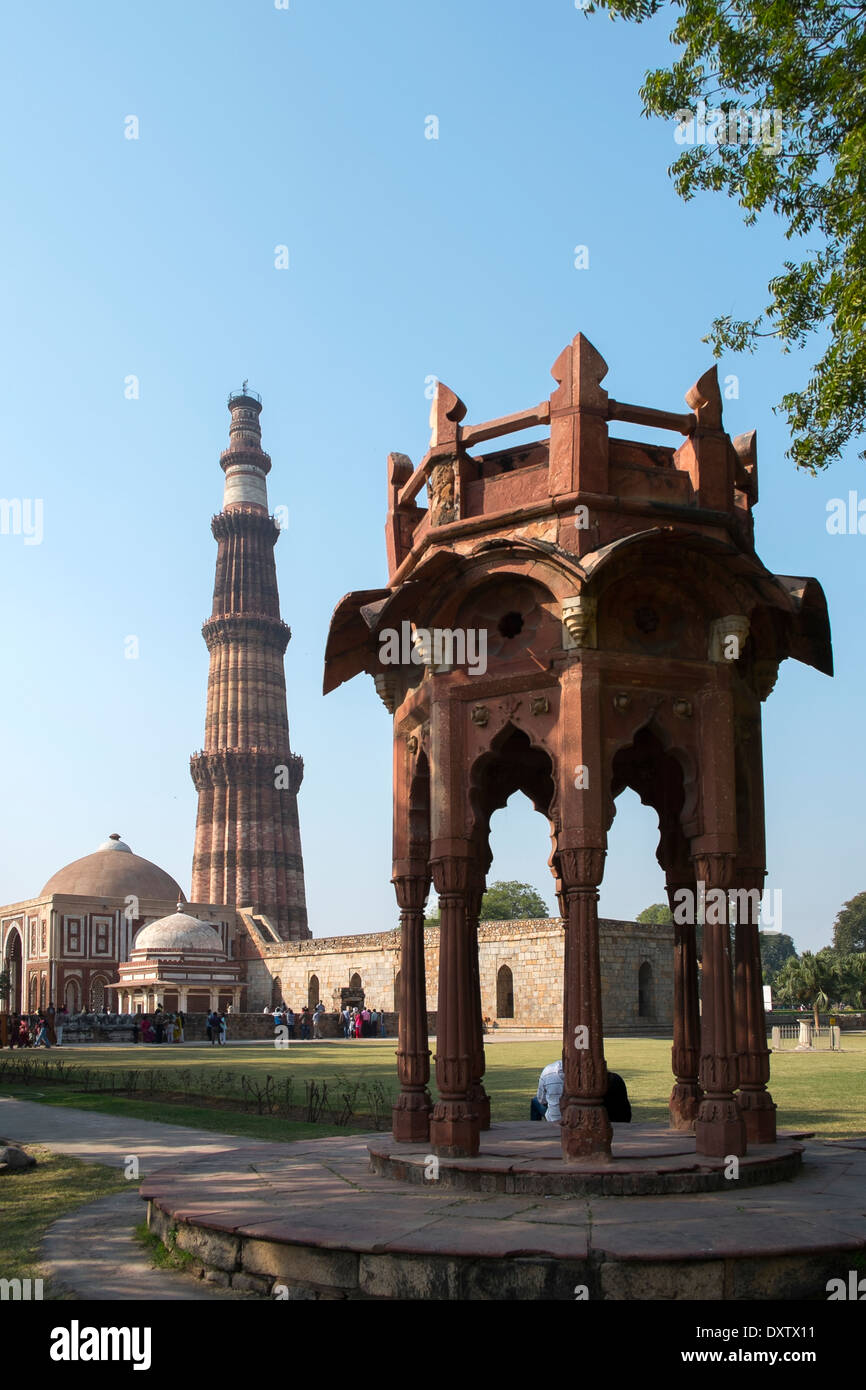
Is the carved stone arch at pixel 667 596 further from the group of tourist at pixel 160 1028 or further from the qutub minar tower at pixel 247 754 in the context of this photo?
the qutub minar tower at pixel 247 754

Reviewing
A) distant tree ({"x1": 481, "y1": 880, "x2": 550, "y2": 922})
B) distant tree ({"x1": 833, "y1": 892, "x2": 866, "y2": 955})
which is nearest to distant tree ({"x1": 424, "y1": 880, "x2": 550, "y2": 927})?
distant tree ({"x1": 481, "y1": 880, "x2": 550, "y2": 922})

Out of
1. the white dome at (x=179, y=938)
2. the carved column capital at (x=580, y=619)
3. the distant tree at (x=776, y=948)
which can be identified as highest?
the carved column capital at (x=580, y=619)

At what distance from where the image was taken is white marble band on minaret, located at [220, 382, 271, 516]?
66.6 meters

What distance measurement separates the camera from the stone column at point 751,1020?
772 cm

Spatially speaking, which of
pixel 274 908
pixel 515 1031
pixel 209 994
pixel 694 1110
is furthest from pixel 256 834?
pixel 694 1110

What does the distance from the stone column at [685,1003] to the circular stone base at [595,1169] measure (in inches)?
50.6

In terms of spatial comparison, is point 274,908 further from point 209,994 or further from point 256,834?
point 209,994

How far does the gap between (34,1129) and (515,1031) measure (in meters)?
29.2

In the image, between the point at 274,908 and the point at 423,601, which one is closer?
the point at 423,601

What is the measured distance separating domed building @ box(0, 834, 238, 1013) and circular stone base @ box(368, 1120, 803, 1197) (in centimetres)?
4561

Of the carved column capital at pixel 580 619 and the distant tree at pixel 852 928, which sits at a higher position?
the carved column capital at pixel 580 619

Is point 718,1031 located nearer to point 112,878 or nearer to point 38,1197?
point 38,1197

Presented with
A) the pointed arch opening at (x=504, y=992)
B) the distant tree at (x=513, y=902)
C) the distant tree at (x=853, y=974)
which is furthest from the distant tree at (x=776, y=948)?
the pointed arch opening at (x=504, y=992)
